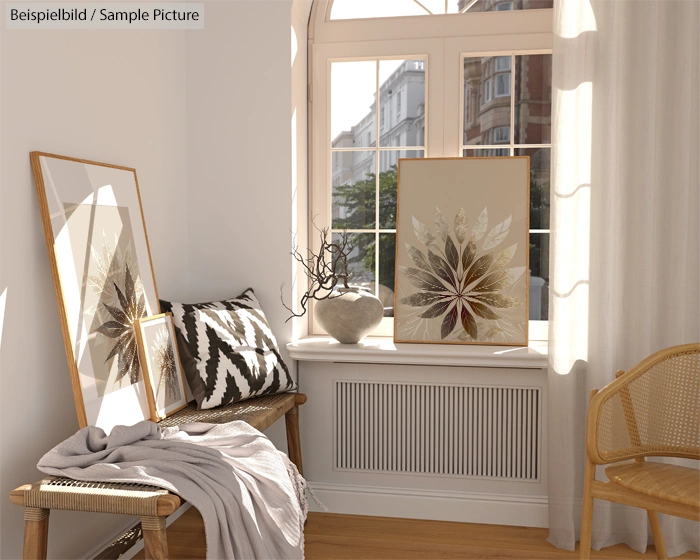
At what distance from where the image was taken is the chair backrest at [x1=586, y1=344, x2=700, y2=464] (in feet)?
7.71

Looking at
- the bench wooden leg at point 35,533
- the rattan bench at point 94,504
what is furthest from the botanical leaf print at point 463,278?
the bench wooden leg at point 35,533

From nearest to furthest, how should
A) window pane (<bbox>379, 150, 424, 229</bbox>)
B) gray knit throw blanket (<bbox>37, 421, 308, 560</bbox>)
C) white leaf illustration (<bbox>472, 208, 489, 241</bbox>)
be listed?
1. gray knit throw blanket (<bbox>37, 421, 308, 560</bbox>)
2. white leaf illustration (<bbox>472, 208, 489, 241</bbox>)
3. window pane (<bbox>379, 150, 424, 229</bbox>)

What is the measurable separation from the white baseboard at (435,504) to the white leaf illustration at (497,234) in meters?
1.13

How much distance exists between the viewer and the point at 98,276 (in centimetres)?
233

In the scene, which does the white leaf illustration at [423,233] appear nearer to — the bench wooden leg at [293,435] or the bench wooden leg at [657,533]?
the bench wooden leg at [293,435]

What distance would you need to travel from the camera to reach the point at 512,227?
3.14 m

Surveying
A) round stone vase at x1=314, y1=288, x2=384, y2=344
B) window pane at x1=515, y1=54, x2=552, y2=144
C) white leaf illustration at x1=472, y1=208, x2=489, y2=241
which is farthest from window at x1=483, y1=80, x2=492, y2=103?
round stone vase at x1=314, y1=288, x2=384, y2=344

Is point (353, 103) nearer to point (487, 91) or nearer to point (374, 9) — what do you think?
point (374, 9)

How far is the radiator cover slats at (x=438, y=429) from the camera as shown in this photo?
10.0 ft

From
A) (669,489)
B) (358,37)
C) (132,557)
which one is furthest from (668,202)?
(132,557)

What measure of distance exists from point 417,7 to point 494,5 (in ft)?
1.20

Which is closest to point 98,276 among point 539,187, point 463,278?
point 463,278

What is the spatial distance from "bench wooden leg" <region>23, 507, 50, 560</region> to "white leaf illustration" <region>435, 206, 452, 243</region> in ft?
6.64

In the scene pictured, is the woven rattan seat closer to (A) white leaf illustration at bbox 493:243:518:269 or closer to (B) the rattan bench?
(A) white leaf illustration at bbox 493:243:518:269
